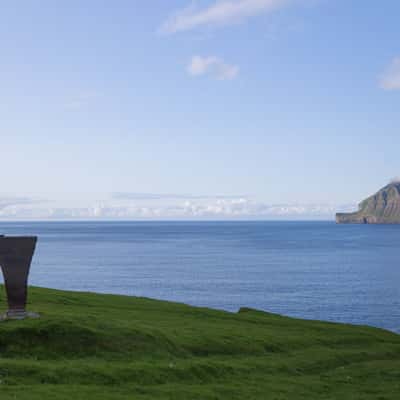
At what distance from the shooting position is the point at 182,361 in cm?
3516

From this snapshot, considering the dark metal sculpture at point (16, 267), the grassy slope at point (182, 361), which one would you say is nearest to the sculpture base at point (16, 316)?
the dark metal sculpture at point (16, 267)

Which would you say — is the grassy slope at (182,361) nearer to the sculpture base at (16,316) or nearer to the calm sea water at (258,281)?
the sculpture base at (16,316)

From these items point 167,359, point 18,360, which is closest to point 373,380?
point 167,359

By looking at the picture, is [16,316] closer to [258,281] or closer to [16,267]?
[16,267]

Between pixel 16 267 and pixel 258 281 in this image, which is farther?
pixel 258 281

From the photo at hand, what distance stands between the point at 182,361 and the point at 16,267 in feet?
47.7

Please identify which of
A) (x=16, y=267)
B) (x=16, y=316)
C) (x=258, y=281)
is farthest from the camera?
(x=258, y=281)

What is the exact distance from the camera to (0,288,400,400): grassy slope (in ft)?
91.6

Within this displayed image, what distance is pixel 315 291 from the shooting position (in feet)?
382

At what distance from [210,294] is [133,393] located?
86.5m

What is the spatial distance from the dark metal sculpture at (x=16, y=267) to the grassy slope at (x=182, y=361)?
91.3 inches

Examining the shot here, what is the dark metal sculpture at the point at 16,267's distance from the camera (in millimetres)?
39406

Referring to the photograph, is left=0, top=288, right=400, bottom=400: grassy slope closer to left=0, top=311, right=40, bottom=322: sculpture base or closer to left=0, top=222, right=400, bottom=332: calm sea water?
left=0, top=311, right=40, bottom=322: sculpture base

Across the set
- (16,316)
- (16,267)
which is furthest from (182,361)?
(16,267)
